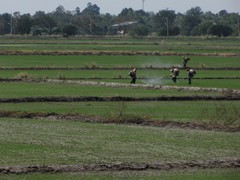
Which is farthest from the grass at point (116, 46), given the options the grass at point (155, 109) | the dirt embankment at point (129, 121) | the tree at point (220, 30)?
the dirt embankment at point (129, 121)

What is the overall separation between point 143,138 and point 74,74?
108 ft

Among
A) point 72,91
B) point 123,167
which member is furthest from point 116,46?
point 123,167

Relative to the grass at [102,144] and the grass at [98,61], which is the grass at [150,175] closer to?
the grass at [102,144]

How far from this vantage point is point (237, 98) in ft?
129

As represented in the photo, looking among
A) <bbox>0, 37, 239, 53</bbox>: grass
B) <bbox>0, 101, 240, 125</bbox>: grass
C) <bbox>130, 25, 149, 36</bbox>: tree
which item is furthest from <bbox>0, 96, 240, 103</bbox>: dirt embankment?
<bbox>130, 25, 149, 36</bbox>: tree

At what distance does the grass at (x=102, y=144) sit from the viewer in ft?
67.7

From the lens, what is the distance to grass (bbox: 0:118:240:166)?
20.6 meters

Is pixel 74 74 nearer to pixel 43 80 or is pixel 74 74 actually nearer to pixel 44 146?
pixel 43 80

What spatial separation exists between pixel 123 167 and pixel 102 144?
3.72 meters

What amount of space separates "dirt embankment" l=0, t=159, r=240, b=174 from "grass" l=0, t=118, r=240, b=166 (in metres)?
0.59

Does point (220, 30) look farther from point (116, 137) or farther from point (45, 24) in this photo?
point (116, 137)

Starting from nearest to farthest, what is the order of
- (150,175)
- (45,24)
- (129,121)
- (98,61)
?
(150,175) → (129,121) → (98,61) → (45,24)

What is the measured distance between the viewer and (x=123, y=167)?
1934 centimetres

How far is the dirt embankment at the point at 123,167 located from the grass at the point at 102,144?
59 centimetres
